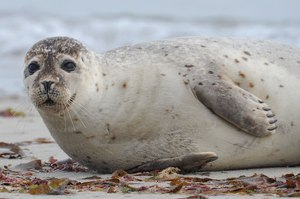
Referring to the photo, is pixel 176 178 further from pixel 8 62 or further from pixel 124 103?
pixel 8 62

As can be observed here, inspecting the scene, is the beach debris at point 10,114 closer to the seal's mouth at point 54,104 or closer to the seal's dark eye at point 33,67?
the seal's dark eye at point 33,67

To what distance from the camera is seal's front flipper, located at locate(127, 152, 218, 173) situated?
205 inches

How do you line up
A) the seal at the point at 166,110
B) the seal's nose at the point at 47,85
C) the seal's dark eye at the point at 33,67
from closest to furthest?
1. the seal's nose at the point at 47,85
2. the seal's dark eye at the point at 33,67
3. the seal at the point at 166,110

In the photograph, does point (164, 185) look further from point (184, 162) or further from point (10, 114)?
point (10, 114)

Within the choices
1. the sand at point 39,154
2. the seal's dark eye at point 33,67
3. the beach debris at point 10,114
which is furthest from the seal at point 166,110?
the beach debris at point 10,114

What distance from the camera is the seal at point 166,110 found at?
5.19 meters

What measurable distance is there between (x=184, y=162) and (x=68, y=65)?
921 mm

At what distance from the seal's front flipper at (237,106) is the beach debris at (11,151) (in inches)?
63.9

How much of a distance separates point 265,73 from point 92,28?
18.2 metres

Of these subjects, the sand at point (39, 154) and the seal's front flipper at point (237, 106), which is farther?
the seal's front flipper at point (237, 106)

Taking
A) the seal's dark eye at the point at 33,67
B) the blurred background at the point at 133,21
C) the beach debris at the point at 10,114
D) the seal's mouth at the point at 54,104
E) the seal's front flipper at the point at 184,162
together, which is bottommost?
the seal's front flipper at the point at 184,162

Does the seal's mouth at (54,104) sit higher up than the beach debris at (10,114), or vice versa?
the beach debris at (10,114)

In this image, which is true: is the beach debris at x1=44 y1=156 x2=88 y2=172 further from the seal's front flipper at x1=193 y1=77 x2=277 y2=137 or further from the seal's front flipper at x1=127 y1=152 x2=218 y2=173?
the seal's front flipper at x1=193 y1=77 x2=277 y2=137

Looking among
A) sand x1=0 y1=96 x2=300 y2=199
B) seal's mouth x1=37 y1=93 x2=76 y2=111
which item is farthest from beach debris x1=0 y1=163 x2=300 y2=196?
seal's mouth x1=37 y1=93 x2=76 y2=111
